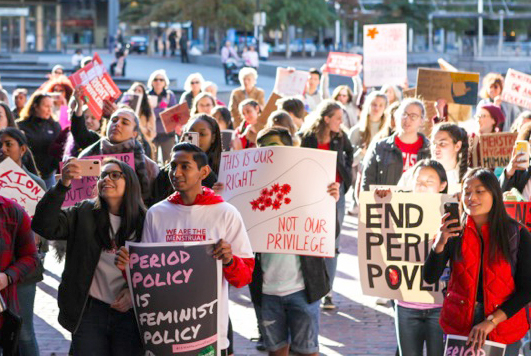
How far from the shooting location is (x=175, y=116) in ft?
41.5

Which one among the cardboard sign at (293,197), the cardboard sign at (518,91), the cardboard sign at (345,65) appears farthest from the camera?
the cardboard sign at (345,65)

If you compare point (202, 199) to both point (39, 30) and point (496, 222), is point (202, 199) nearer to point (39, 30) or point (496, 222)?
point (496, 222)

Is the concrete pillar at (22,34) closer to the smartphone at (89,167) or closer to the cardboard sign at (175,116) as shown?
the cardboard sign at (175,116)

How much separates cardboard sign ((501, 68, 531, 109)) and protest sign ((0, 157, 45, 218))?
24.7 ft

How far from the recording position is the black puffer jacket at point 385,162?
827 centimetres

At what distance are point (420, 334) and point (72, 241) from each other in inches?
78.7

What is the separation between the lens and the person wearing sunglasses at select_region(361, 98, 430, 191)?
8289 millimetres

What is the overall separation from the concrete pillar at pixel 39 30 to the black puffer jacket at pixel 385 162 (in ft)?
175

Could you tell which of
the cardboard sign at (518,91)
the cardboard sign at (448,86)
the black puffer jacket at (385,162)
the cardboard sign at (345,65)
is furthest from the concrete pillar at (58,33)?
the black puffer jacket at (385,162)

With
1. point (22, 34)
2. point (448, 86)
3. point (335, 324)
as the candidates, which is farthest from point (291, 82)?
point (22, 34)

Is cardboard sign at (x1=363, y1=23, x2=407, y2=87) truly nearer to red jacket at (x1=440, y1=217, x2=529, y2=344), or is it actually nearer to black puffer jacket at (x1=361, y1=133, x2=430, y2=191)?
black puffer jacket at (x1=361, y1=133, x2=430, y2=191)

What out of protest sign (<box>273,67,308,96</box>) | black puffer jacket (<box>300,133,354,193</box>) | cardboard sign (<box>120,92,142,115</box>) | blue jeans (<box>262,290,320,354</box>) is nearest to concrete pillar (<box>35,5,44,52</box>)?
protest sign (<box>273,67,308,96</box>)

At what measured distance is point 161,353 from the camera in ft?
17.0

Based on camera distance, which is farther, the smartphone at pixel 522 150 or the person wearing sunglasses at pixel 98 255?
the smartphone at pixel 522 150
